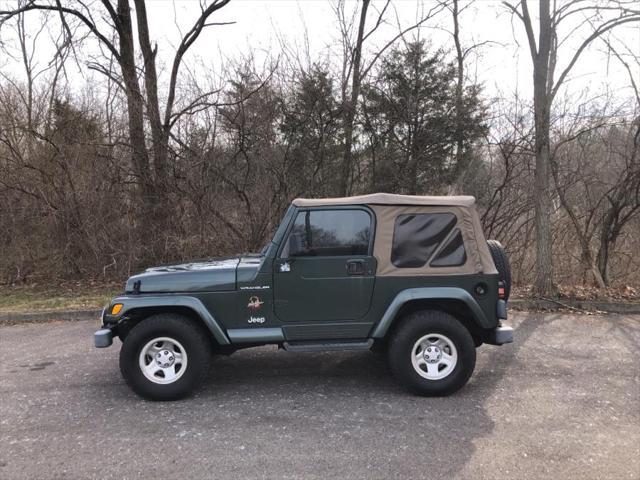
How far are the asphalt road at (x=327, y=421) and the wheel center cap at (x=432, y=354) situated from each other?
36 centimetres

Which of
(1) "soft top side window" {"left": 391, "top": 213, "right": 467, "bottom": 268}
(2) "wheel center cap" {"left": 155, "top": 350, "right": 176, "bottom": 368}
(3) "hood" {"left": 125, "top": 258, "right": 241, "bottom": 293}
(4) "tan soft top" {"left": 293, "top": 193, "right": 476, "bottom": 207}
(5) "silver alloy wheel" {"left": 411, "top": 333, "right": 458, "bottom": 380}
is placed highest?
(4) "tan soft top" {"left": 293, "top": 193, "right": 476, "bottom": 207}

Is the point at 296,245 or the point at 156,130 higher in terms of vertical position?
the point at 156,130

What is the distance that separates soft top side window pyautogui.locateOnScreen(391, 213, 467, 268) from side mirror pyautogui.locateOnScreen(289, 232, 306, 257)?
2.79 ft

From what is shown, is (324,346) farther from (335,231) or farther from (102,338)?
(102,338)

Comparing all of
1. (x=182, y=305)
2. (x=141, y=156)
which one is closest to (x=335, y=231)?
(x=182, y=305)

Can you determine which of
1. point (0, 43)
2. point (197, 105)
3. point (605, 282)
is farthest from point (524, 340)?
point (0, 43)

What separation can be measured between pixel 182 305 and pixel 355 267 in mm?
1613

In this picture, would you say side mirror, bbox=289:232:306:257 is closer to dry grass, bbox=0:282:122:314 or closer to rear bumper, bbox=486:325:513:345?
rear bumper, bbox=486:325:513:345

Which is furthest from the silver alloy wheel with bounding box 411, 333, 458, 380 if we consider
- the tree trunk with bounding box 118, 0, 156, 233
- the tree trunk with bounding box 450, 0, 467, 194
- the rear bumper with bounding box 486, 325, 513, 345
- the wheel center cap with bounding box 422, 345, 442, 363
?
the tree trunk with bounding box 450, 0, 467, 194

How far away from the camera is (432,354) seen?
4508 mm

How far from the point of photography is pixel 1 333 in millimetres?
7281

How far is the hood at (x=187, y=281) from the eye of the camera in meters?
4.50

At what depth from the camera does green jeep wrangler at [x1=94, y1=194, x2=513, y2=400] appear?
14.6 ft

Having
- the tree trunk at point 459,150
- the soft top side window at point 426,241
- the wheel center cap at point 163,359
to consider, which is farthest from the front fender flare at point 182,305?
the tree trunk at point 459,150
